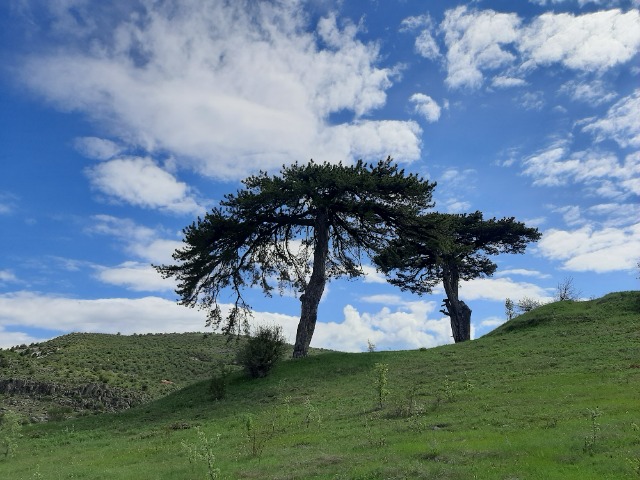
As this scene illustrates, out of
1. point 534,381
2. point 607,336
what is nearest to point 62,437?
point 534,381

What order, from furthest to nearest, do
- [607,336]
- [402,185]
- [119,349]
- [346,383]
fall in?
[119,349] < [402,185] < [607,336] < [346,383]

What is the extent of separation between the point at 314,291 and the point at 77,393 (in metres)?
29.1

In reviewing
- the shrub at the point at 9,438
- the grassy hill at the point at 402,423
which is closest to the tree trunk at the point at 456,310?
the grassy hill at the point at 402,423

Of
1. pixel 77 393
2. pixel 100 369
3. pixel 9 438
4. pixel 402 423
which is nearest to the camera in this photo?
pixel 402 423

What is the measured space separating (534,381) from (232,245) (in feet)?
73.8

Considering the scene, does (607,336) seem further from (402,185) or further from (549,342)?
(402,185)

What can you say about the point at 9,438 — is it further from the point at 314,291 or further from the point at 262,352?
the point at 314,291

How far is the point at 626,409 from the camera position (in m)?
14.3

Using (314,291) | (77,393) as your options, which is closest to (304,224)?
(314,291)

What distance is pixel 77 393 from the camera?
4806cm

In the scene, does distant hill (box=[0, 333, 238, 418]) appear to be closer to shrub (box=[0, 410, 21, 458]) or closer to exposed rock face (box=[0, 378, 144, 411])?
exposed rock face (box=[0, 378, 144, 411])

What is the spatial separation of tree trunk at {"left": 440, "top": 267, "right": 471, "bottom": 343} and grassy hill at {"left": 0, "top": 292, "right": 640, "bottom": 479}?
13176 millimetres

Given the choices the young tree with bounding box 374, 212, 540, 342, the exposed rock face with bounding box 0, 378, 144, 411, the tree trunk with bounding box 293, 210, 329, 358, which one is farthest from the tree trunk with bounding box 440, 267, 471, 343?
the exposed rock face with bounding box 0, 378, 144, 411

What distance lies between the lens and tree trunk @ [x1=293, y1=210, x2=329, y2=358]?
35375 mm
